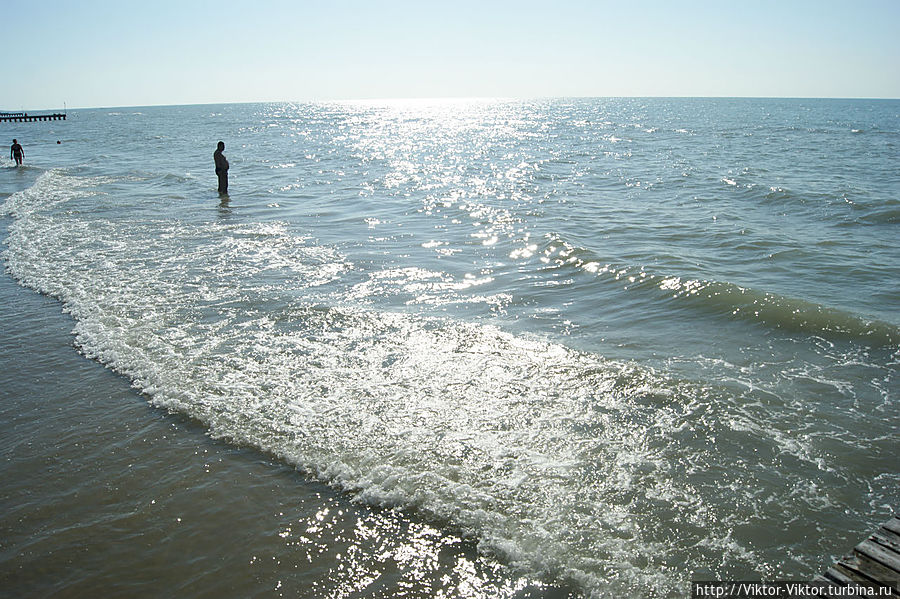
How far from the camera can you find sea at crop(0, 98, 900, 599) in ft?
13.7

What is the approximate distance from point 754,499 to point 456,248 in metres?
9.65

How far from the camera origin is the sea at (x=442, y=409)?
416 cm

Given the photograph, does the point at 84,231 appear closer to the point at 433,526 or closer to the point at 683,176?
the point at 433,526

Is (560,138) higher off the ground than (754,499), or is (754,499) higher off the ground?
(560,138)

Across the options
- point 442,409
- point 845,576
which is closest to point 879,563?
point 845,576

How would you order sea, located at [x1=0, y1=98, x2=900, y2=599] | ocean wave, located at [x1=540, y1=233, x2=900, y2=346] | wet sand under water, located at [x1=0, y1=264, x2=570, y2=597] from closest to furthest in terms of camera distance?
wet sand under water, located at [x1=0, y1=264, x2=570, y2=597]
sea, located at [x1=0, y1=98, x2=900, y2=599]
ocean wave, located at [x1=540, y1=233, x2=900, y2=346]

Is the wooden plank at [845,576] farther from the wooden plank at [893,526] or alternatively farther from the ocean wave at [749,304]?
the ocean wave at [749,304]

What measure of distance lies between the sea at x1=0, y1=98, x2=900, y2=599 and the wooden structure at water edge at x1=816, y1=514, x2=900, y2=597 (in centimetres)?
77

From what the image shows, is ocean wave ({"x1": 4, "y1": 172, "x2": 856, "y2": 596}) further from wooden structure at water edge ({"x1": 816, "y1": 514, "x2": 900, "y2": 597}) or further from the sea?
wooden structure at water edge ({"x1": 816, "y1": 514, "x2": 900, "y2": 597})

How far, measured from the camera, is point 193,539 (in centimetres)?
429

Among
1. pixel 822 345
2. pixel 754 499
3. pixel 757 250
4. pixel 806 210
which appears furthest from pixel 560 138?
pixel 754 499

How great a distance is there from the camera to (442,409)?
6145 millimetres

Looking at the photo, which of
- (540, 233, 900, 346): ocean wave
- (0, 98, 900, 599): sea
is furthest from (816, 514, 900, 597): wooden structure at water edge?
(540, 233, 900, 346): ocean wave

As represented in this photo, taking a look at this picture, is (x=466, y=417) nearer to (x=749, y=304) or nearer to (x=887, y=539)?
(x=887, y=539)
